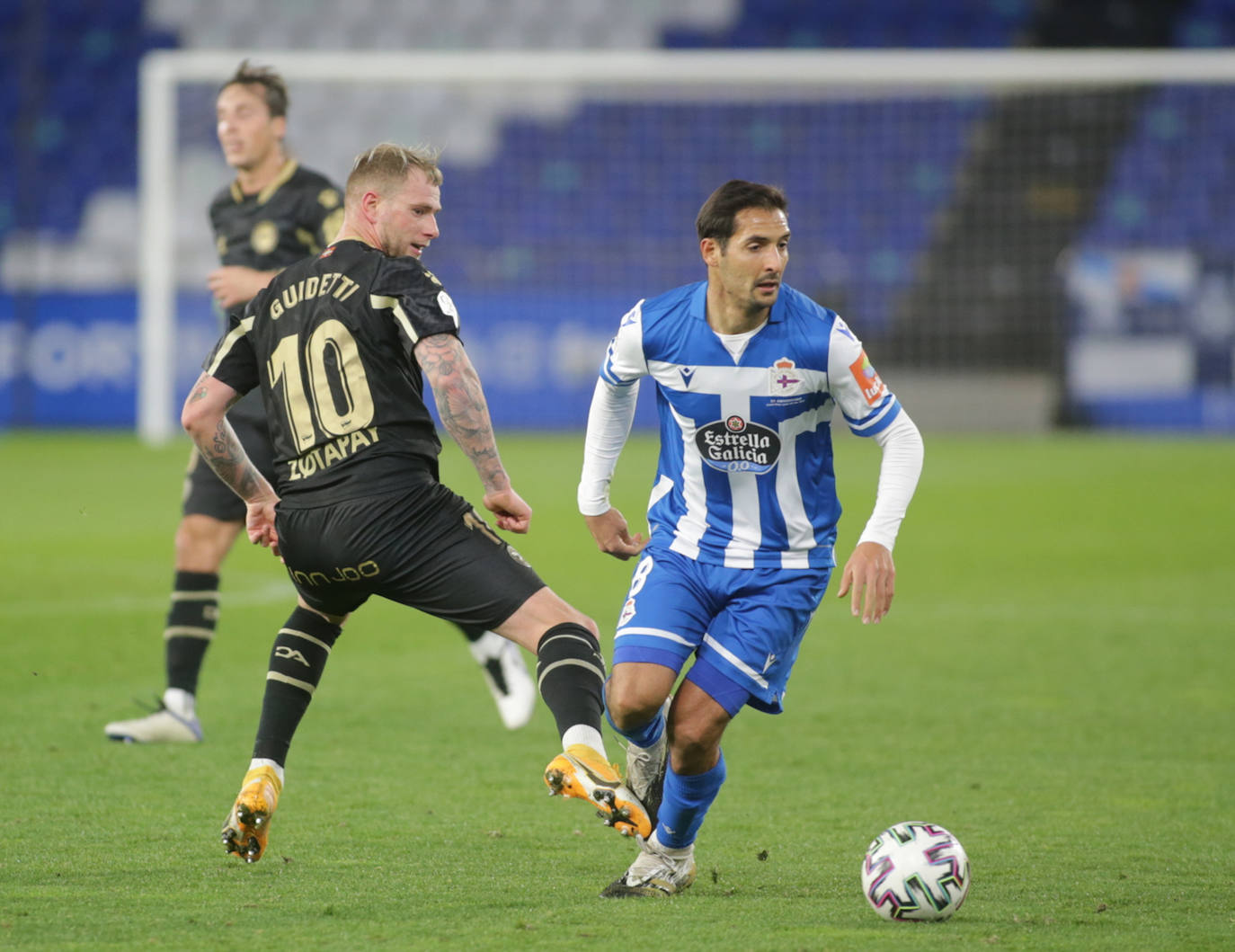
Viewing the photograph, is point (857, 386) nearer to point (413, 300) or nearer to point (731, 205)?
point (731, 205)

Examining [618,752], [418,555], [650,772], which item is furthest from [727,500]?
[618,752]

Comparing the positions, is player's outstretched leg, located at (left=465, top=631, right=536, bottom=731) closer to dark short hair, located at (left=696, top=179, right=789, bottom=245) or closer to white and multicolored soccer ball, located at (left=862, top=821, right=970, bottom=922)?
dark short hair, located at (left=696, top=179, right=789, bottom=245)

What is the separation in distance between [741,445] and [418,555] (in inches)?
37.7

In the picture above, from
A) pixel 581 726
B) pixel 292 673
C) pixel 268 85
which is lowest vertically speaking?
pixel 292 673

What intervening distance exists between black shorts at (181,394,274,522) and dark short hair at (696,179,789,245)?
252cm

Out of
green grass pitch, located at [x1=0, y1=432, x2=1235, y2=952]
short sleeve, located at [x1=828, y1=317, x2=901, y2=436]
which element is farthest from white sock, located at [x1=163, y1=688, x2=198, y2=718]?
short sleeve, located at [x1=828, y1=317, x2=901, y2=436]

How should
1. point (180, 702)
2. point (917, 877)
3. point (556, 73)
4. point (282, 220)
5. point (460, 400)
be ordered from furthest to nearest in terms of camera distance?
point (556, 73) → point (282, 220) → point (180, 702) → point (460, 400) → point (917, 877)

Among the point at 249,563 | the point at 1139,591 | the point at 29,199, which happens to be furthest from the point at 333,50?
the point at 1139,591

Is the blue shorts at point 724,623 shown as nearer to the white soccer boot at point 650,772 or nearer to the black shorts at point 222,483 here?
the white soccer boot at point 650,772

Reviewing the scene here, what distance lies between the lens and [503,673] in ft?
23.4

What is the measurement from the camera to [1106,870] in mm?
4688

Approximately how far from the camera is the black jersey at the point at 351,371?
4.48 m

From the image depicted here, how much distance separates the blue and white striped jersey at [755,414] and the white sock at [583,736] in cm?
69

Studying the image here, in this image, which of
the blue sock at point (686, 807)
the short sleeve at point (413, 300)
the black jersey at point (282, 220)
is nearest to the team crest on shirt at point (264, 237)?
the black jersey at point (282, 220)
